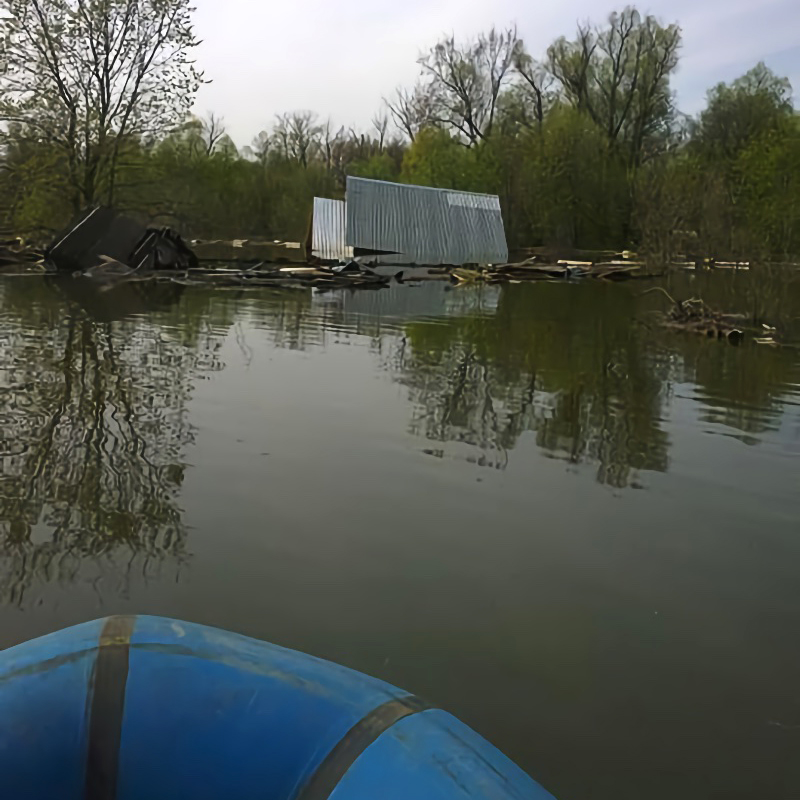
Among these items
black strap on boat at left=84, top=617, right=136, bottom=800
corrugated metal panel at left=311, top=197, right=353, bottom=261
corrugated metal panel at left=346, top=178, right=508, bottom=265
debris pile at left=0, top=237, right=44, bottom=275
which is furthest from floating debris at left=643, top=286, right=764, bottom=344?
debris pile at left=0, top=237, right=44, bottom=275

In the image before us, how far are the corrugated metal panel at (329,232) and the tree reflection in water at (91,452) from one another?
2026 centimetres

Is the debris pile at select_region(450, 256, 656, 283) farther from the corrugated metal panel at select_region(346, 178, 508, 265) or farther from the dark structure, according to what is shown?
the dark structure

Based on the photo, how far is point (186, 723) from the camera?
1.88m

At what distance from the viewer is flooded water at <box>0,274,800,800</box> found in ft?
11.1

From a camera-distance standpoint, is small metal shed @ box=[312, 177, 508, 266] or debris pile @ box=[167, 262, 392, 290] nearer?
debris pile @ box=[167, 262, 392, 290]

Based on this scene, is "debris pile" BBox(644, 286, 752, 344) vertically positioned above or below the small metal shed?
below

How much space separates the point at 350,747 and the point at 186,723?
1.27 feet

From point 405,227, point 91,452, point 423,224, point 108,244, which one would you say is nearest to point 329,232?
point 405,227

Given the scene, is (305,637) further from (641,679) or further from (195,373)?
(195,373)

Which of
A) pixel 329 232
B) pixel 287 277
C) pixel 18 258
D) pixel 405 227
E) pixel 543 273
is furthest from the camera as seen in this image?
pixel 405 227

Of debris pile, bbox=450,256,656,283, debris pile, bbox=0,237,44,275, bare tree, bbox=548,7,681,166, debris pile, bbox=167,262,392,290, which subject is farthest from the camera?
bare tree, bbox=548,7,681,166

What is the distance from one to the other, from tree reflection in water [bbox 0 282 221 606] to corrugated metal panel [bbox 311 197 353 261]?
798 inches

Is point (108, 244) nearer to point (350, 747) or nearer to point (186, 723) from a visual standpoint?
point (186, 723)

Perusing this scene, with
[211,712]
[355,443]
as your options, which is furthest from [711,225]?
[211,712]
